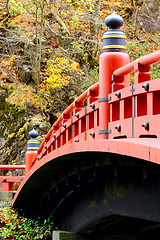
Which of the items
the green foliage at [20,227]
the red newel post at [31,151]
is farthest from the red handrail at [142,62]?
the green foliage at [20,227]

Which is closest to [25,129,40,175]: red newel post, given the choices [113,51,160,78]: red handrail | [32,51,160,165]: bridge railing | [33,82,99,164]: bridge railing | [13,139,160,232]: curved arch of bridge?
[13,139,160,232]: curved arch of bridge

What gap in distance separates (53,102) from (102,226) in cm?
1299

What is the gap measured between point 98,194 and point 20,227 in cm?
616

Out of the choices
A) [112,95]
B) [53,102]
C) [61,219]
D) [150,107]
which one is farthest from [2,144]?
[150,107]

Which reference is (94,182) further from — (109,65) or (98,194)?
(109,65)

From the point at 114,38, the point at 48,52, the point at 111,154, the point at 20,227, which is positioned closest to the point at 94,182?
the point at 111,154

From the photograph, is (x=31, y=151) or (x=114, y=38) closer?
(x=114, y=38)

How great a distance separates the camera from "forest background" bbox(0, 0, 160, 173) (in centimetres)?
2192

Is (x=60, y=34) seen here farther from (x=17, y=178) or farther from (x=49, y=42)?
(x=17, y=178)

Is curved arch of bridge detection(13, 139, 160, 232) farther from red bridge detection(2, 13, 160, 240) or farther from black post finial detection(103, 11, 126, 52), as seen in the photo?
black post finial detection(103, 11, 126, 52)

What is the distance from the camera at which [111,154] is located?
24.0 ft

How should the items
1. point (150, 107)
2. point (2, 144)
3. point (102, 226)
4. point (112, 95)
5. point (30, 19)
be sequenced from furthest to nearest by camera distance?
1. point (30, 19)
2. point (2, 144)
3. point (102, 226)
4. point (112, 95)
5. point (150, 107)

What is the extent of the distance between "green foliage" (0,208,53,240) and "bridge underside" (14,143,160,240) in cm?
33

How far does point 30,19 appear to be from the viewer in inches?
923
